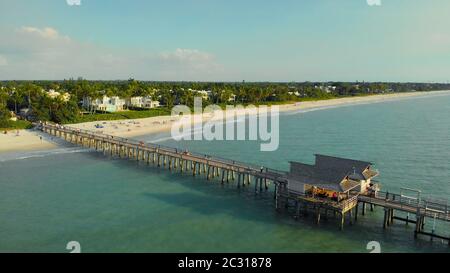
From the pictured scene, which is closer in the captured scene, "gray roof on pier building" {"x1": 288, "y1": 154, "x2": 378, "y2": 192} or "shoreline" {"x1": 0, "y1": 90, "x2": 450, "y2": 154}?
"gray roof on pier building" {"x1": 288, "y1": 154, "x2": 378, "y2": 192}

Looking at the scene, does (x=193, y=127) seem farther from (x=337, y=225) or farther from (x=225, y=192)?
(x=337, y=225)

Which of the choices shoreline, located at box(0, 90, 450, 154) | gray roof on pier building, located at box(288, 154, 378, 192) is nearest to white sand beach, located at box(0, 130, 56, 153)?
shoreline, located at box(0, 90, 450, 154)

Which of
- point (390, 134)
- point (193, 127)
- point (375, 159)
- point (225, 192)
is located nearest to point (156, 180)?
point (225, 192)

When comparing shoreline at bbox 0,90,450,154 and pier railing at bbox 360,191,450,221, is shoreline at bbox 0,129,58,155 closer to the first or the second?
shoreline at bbox 0,90,450,154

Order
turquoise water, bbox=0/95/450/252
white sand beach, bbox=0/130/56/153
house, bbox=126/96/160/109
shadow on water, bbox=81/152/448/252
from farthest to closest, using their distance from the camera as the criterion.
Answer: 1. house, bbox=126/96/160/109
2. white sand beach, bbox=0/130/56/153
3. shadow on water, bbox=81/152/448/252
4. turquoise water, bbox=0/95/450/252

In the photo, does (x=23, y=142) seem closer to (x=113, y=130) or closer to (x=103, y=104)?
(x=113, y=130)

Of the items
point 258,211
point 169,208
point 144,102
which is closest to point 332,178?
point 258,211

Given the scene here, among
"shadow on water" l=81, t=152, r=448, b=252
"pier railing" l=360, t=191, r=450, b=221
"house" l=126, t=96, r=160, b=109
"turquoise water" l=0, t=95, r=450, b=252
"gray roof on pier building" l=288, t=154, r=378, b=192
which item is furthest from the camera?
"house" l=126, t=96, r=160, b=109
